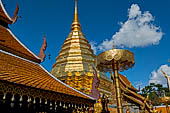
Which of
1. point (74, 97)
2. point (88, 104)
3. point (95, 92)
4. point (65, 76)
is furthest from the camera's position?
point (65, 76)

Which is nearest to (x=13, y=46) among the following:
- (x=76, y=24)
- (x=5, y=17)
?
(x=5, y=17)

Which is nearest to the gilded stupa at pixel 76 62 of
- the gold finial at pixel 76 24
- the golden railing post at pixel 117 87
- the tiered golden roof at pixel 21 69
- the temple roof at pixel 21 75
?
the gold finial at pixel 76 24

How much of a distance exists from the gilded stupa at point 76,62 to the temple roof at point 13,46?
19.0ft

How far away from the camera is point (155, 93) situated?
41.5 metres

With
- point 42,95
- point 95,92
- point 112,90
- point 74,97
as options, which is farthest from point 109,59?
point 112,90

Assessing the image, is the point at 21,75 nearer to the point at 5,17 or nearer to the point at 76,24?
the point at 5,17

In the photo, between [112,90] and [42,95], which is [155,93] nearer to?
[112,90]

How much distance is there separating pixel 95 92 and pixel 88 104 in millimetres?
5399

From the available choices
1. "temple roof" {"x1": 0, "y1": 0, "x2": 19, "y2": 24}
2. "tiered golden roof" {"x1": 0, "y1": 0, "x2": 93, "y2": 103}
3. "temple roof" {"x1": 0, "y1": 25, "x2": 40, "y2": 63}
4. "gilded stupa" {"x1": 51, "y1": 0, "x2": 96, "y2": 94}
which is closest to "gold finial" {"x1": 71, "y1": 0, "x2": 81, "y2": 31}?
"gilded stupa" {"x1": 51, "y1": 0, "x2": 96, "y2": 94}

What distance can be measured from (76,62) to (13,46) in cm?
931

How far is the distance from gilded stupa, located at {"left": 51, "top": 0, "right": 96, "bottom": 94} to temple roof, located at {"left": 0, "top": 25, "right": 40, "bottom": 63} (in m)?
5.81

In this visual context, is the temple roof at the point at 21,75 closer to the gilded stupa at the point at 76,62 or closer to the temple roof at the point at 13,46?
the temple roof at the point at 13,46

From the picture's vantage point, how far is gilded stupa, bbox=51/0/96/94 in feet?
45.8

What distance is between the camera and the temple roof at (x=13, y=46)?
7078 mm
